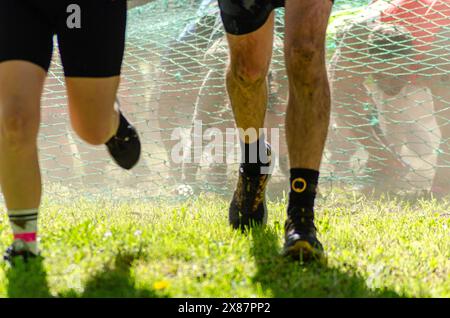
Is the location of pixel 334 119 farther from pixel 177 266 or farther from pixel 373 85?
pixel 177 266

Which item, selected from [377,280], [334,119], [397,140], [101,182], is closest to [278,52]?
[334,119]

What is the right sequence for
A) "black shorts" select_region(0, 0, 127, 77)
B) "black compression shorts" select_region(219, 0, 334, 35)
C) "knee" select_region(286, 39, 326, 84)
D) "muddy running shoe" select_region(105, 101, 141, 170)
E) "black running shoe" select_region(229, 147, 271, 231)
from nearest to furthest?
"black shorts" select_region(0, 0, 127, 77) → "knee" select_region(286, 39, 326, 84) → "black compression shorts" select_region(219, 0, 334, 35) → "black running shoe" select_region(229, 147, 271, 231) → "muddy running shoe" select_region(105, 101, 141, 170)

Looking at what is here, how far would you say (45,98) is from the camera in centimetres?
667

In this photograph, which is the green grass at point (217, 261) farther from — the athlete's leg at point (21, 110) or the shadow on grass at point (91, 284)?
the athlete's leg at point (21, 110)

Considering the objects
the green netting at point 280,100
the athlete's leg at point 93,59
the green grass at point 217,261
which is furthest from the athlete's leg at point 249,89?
the green netting at point 280,100

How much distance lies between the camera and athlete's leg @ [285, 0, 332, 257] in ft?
10.1

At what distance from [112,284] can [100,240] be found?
583mm

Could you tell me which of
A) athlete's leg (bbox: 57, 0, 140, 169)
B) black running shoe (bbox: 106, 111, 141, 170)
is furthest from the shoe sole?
black running shoe (bbox: 106, 111, 141, 170)

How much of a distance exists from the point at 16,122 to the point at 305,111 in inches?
47.7

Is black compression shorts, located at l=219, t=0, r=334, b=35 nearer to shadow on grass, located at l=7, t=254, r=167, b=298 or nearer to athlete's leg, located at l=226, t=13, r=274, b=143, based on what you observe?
athlete's leg, located at l=226, t=13, r=274, b=143

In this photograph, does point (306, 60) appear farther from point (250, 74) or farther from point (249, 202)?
point (249, 202)

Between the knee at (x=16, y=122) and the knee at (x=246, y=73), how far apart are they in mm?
1161

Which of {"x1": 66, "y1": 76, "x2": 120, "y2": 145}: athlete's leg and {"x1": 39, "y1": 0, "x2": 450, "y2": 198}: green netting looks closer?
{"x1": 66, "y1": 76, "x2": 120, "y2": 145}: athlete's leg

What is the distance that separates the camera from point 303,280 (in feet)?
9.09
